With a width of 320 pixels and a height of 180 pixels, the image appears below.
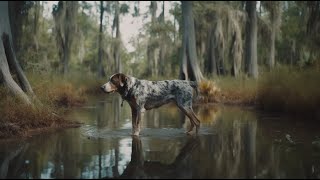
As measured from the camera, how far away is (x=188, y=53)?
1206 inches

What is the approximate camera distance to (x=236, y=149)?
33.3ft

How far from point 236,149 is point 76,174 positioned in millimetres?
3822

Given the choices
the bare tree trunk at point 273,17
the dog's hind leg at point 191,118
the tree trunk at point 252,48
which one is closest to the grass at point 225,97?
the dog's hind leg at point 191,118

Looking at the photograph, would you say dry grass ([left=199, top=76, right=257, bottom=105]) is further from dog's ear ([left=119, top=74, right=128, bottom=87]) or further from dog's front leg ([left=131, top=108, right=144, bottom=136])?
dog's ear ([left=119, top=74, right=128, bottom=87])

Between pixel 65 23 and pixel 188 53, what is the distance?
1524 centimetres

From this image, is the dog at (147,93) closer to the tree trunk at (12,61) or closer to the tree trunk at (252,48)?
the tree trunk at (12,61)

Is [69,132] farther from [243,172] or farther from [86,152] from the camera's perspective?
[243,172]

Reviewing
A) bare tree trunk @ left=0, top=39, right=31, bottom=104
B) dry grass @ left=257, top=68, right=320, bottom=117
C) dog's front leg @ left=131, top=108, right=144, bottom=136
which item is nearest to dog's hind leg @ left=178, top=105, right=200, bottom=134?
dog's front leg @ left=131, top=108, right=144, bottom=136

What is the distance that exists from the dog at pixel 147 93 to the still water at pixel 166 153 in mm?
524

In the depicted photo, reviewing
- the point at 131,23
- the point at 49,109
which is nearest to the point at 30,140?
the point at 49,109

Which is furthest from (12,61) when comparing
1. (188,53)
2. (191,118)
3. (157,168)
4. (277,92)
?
(188,53)

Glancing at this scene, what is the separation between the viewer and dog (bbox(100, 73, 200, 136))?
12.2m

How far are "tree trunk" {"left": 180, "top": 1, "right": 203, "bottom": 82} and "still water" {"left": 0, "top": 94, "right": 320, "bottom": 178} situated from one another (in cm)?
1556

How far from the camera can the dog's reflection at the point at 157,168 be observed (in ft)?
24.6
